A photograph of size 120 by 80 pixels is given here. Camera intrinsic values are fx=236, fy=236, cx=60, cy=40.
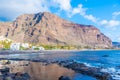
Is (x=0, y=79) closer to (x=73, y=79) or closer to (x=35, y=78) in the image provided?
(x=35, y=78)

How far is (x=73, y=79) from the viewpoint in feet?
125

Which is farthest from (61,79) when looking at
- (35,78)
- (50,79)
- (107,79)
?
(107,79)

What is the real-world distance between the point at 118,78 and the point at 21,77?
51.4ft

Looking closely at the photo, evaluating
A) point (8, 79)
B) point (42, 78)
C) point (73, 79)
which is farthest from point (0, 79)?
point (73, 79)

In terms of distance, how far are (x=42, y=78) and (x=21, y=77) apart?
3477 millimetres

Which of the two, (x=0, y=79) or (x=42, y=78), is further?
(x=42, y=78)

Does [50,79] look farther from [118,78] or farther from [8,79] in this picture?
[118,78]

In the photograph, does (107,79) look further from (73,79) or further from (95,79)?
(73,79)

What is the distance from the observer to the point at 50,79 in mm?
36875

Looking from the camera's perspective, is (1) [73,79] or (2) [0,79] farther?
(1) [73,79]

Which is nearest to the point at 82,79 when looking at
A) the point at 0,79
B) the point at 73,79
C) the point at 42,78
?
the point at 73,79

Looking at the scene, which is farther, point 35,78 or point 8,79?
point 35,78

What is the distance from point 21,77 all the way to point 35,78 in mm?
2344

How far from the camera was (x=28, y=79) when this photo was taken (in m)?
36.6
